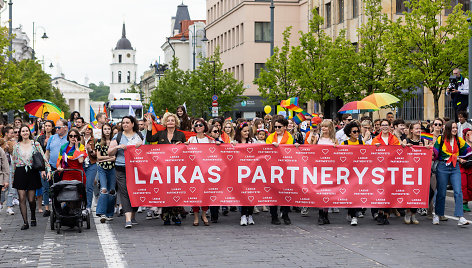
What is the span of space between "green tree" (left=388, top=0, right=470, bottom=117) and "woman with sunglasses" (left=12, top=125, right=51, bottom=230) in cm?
1724

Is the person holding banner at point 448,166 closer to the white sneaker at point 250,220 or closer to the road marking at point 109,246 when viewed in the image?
the white sneaker at point 250,220

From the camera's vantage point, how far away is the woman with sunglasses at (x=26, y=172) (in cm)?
1302

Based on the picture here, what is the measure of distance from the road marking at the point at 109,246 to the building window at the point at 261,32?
57.6m

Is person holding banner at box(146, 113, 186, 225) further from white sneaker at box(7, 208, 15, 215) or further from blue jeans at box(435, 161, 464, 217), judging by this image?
blue jeans at box(435, 161, 464, 217)

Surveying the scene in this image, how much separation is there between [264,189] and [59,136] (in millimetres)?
4248

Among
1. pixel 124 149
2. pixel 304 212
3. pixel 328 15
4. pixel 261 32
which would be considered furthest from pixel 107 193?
pixel 261 32

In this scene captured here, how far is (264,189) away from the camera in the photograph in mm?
13055

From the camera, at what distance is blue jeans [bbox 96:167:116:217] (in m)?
13.5

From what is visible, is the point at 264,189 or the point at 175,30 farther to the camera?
the point at 175,30

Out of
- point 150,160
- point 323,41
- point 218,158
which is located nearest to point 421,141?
point 218,158

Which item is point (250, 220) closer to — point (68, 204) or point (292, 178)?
point (292, 178)

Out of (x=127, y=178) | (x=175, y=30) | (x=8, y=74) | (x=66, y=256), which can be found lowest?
(x=66, y=256)

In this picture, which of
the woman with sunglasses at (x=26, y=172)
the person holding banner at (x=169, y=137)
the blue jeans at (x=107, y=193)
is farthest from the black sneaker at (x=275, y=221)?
the woman with sunglasses at (x=26, y=172)

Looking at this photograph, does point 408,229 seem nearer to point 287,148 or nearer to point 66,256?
point 287,148
